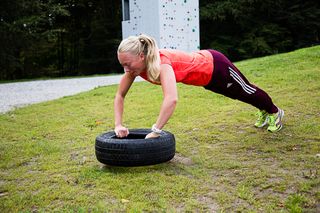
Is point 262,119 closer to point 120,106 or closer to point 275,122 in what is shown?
point 275,122

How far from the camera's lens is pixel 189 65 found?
12.2 ft

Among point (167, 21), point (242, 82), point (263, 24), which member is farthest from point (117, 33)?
point (242, 82)

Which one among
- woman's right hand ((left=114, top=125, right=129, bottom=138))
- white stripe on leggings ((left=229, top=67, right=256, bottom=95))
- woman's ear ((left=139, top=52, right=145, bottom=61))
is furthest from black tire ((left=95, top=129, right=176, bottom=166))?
white stripe on leggings ((left=229, top=67, right=256, bottom=95))

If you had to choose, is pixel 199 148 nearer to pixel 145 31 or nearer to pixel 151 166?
pixel 151 166

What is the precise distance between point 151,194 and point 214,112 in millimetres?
3220

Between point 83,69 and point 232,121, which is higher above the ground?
point 232,121

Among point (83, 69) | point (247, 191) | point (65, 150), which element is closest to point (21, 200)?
point (65, 150)

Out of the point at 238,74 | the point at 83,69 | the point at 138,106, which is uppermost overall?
the point at 238,74

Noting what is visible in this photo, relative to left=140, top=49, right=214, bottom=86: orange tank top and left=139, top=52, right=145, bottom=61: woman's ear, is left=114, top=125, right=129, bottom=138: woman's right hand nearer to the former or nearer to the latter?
left=140, top=49, right=214, bottom=86: orange tank top

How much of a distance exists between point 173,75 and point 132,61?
0.40m

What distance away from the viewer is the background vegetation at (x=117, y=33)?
25.1 m

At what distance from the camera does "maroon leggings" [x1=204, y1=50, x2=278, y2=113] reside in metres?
3.95

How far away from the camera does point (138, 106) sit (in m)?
6.99

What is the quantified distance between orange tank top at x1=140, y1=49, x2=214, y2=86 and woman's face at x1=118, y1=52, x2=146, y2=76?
0.19 meters
